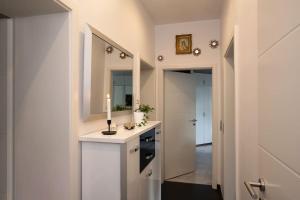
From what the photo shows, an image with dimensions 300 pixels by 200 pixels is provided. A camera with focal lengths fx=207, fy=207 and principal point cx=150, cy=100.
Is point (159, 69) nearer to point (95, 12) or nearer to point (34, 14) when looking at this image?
point (95, 12)

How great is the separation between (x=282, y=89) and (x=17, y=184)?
163cm

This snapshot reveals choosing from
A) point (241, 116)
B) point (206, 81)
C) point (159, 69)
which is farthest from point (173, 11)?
point (206, 81)

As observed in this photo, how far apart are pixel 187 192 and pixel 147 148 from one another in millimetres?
1567

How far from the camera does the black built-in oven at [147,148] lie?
1823 mm

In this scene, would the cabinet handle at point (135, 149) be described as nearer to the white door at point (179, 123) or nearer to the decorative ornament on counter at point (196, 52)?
the white door at point (179, 123)

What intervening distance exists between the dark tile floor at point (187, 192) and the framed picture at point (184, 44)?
221cm

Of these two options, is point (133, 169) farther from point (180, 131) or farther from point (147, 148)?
point (180, 131)

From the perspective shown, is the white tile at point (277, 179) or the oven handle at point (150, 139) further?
the oven handle at point (150, 139)

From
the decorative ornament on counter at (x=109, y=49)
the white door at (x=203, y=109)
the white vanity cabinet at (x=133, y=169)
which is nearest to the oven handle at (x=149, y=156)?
the white vanity cabinet at (x=133, y=169)

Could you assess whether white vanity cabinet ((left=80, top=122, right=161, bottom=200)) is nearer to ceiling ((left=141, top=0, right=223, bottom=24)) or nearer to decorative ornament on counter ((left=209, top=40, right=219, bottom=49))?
ceiling ((left=141, top=0, right=223, bottom=24))

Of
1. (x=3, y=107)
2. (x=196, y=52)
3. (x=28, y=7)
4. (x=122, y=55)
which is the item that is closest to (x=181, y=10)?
(x=196, y=52)

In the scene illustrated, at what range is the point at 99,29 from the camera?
173 cm

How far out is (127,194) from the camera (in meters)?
1.44

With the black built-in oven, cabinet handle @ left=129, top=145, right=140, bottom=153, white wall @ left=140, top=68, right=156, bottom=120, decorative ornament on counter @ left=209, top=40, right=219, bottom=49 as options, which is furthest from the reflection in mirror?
decorative ornament on counter @ left=209, top=40, right=219, bottom=49
